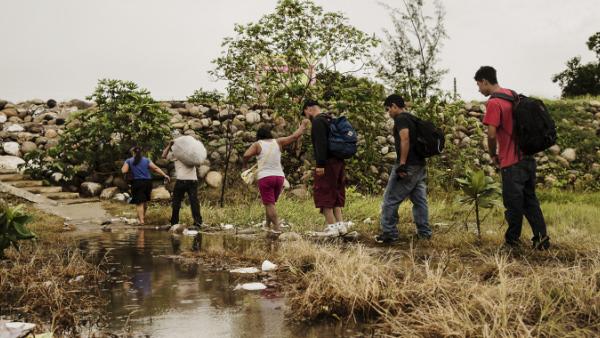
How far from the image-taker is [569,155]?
1695cm

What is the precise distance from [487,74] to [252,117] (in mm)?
10247

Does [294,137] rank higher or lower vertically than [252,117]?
lower

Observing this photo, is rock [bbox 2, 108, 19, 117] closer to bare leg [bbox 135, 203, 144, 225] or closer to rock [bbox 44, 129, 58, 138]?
rock [bbox 44, 129, 58, 138]

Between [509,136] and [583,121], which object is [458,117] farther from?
[583,121]

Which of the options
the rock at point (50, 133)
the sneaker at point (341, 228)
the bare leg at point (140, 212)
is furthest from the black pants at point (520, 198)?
the rock at point (50, 133)

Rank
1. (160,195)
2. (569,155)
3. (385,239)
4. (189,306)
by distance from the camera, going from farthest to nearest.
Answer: (569,155) → (160,195) → (385,239) → (189,306)

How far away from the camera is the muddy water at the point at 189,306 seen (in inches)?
153

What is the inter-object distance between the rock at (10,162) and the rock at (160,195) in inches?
160

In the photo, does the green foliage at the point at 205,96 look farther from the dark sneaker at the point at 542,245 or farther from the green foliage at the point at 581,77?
the green foliage at the point at 581,77

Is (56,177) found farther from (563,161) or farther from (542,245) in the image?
(563,161)

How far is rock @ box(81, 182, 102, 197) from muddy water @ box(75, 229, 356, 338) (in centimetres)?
759

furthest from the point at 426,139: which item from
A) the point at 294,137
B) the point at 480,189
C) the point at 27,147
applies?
the point at 27,147

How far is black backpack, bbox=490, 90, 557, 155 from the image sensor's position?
6008mm

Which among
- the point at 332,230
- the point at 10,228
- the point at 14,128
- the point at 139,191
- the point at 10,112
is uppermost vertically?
the point at 10,112
